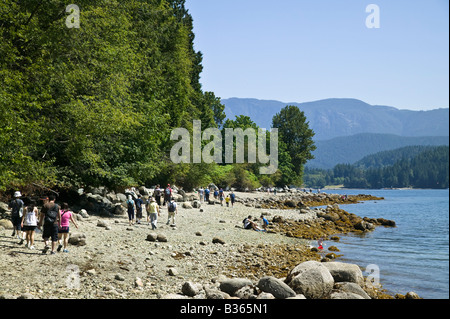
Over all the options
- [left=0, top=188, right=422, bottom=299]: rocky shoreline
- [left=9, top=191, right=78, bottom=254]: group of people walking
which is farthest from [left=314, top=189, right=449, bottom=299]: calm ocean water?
[left=9, top=191, right=78, bottom=254]: group of people walking

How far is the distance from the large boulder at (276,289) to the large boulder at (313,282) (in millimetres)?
584

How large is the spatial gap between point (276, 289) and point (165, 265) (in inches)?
213

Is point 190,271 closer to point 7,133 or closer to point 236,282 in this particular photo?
point 236,282

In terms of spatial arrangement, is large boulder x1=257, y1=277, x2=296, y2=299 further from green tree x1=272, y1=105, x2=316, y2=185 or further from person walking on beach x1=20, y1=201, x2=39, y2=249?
green tree x1=272, y1=105, x2=316, y2=185

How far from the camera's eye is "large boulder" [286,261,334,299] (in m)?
11.8

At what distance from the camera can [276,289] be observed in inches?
449

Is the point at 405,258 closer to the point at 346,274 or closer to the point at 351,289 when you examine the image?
the point at 346,274

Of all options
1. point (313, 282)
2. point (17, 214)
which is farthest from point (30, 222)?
Answer: point (313, 282)

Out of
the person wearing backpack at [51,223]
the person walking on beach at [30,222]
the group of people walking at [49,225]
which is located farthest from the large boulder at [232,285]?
the person walking on beach at [30,222]

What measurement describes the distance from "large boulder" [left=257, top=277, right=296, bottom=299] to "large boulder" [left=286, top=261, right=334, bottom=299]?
0.58 m

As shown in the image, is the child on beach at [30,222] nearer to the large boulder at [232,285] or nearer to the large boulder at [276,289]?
the large boulder at [232,285]

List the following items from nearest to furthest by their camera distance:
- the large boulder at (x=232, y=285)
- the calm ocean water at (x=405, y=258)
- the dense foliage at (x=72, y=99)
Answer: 1. the large boulder at (x=232, y=285)
2. the dense foliage at (x=72, y=99)
3. the calm ocean water at (x=405, y=258)

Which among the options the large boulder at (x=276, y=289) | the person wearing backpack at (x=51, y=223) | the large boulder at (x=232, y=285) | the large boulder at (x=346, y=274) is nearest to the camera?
the large boulder at (x=276, y=289)

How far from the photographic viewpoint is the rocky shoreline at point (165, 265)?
11312mm
